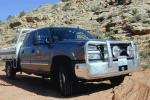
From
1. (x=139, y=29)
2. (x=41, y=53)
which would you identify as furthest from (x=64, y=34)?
(x=139, y=29)

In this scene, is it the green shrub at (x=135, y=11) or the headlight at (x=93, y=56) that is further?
the green shrub at (x=135, y=11)

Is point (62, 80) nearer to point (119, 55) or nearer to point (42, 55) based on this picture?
point (42, 55)

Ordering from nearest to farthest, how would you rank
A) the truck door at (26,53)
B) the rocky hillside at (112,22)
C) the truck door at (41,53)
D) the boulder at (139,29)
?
1. the truck door at (41,53)
2. the truck door at (26,53)
3. the boulder at (139,29)
4. the rocky hillside at (112,22)

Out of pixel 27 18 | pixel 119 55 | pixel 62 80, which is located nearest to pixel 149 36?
pixel 119 55

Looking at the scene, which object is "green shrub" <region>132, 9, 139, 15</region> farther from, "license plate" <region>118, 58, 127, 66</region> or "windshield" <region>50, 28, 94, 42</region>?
"license plate" <region>118, 58, 127, 66</region>

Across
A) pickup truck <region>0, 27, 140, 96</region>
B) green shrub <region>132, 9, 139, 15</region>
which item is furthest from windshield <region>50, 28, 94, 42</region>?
green shrub <region>132, 9, 139, 15</region>

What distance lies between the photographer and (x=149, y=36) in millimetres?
11641

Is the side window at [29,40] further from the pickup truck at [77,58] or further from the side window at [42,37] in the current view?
the side window at [42,37]

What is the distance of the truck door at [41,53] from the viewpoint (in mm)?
4789

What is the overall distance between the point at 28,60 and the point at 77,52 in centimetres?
258

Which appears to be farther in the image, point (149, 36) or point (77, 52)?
point (149, 36)

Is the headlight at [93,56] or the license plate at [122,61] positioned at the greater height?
the headlight at [93,56]

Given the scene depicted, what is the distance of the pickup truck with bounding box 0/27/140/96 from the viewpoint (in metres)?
3.73

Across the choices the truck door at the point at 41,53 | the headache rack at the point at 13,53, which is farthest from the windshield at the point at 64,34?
the headache rack at the point at 13,53
